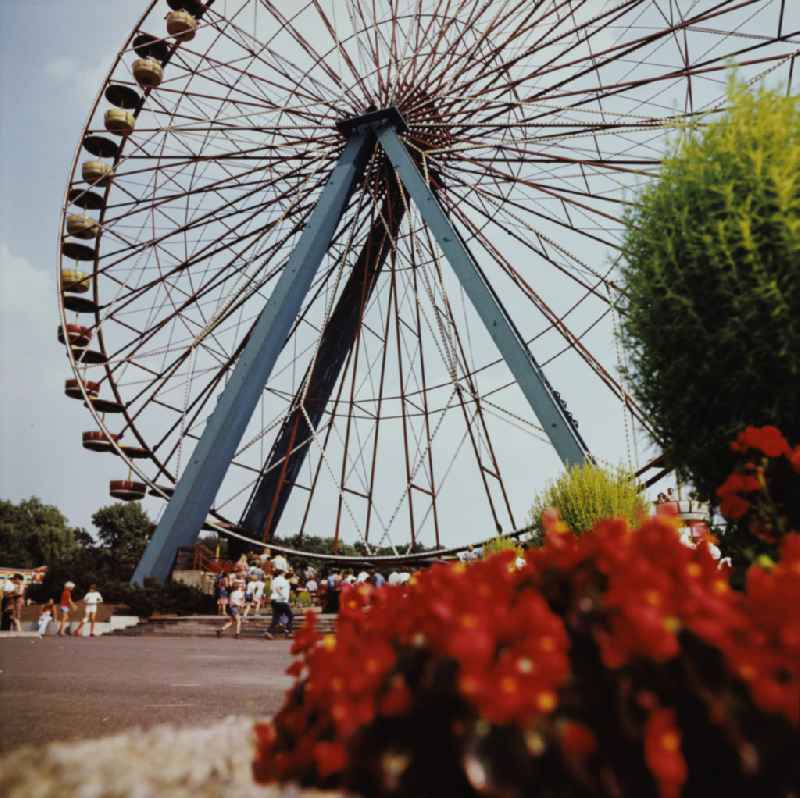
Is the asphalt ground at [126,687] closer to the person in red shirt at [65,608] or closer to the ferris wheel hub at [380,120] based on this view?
the person in red shirt at [65,608]

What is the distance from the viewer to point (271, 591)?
13.5 metres

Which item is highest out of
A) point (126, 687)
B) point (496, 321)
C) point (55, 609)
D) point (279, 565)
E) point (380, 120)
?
point (380, 120)

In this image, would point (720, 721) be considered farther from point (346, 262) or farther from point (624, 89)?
point (346, 262)

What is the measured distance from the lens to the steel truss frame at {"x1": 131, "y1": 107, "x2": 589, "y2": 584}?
13664mm

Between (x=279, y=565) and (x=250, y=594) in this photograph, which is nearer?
(x=279, y=565)

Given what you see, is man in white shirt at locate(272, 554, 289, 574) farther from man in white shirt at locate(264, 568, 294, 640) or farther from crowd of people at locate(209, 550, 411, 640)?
man in white shirt at locate(264, 568, 294, 640)

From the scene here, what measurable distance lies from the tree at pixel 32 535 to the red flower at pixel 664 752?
2290 inches

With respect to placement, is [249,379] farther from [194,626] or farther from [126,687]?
[126,687]

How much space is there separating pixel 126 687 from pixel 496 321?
817 centimetres

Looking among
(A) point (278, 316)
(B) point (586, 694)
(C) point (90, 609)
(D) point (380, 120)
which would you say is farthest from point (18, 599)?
(B) point (586, 694)

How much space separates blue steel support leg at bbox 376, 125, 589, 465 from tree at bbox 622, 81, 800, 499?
24.9ft

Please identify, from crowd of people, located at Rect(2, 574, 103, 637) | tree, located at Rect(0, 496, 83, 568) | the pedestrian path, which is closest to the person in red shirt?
crowd of people, located at Rect(2, 574, 103, 637)

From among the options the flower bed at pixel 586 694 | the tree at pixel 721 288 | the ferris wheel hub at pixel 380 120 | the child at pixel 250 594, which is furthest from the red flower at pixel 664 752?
the child at pixel 250 594

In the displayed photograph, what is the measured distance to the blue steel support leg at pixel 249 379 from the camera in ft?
46.2
